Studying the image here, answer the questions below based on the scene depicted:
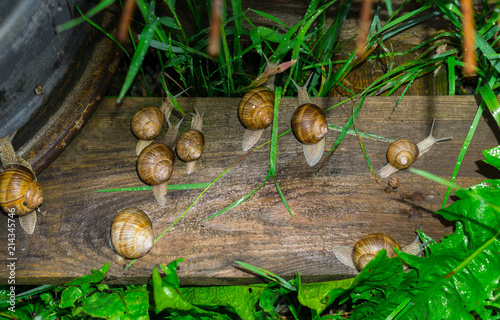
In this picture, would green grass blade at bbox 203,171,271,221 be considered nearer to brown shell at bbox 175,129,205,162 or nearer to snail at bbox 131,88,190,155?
brown shell at bbox 175,129,205,162

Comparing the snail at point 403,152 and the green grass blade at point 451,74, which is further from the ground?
the green grass blade at point 451,74

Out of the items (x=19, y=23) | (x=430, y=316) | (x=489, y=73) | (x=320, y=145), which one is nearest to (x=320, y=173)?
(x=320, y=145)

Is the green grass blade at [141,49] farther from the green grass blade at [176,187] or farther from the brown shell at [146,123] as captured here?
the green grass blade at [176,187]

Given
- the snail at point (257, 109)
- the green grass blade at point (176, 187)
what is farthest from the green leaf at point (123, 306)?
the snail at point (257, 109)

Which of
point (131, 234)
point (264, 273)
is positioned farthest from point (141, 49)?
point (264, 273)

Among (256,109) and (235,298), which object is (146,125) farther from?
(235,298)

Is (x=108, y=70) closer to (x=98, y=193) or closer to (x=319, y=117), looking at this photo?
(x=98, y=193)
